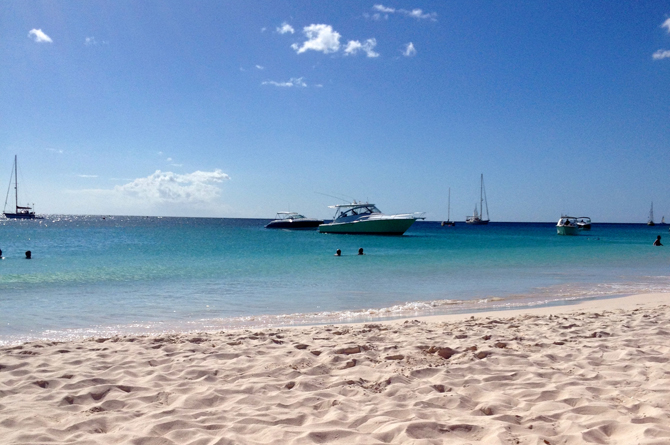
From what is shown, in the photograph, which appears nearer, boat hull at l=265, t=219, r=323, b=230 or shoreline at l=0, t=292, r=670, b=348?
shoreline at l=0, t=292, r=670, b=348

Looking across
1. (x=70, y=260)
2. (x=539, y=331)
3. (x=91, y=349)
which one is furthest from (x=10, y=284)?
(x=539, y=331)

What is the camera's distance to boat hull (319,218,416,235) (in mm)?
47594

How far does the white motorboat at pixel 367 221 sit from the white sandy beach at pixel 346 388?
4060 cm

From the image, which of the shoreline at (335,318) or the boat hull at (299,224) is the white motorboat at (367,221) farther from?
the shoreline at (335,318)

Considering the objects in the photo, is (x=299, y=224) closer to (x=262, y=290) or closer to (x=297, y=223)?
(x=297, y=223)

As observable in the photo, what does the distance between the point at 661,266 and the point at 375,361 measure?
23.3 m

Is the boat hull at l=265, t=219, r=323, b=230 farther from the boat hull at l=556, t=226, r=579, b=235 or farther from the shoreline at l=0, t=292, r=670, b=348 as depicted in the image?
the shoreline at l=0, t=292, r=670, b=348

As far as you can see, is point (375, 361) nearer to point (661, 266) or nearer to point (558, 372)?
point (558, 372)

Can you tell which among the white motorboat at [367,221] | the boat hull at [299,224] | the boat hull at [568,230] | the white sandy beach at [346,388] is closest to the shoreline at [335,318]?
the white sandy beach at [346,388]

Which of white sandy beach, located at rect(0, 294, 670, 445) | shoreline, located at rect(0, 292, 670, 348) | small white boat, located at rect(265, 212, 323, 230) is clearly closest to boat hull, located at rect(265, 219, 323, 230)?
small white boat, located at rect(265, 212, 323, 230)

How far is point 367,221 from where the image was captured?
159ft

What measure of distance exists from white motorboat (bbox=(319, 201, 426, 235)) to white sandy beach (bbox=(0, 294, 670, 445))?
4060 cm

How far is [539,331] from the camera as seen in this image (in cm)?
702

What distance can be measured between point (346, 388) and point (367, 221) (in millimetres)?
44324
